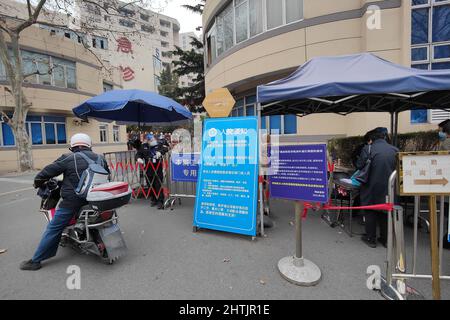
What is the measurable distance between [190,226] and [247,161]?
1.78 meters

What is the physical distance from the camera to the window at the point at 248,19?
873 cm

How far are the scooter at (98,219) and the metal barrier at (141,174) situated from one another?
2.65 m

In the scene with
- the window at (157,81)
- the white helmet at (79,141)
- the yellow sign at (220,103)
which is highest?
the window at (157,81)

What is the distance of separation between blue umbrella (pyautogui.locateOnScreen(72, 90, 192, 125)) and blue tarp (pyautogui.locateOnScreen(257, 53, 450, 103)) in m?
2.99

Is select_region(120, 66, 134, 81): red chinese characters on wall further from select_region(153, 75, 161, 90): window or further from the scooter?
the scooter

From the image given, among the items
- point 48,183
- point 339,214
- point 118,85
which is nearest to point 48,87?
point 118,85

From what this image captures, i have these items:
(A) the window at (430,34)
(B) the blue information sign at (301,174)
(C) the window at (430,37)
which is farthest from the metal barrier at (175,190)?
(A) the window at (430,34)

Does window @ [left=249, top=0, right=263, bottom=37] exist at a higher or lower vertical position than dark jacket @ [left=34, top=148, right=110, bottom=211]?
higher

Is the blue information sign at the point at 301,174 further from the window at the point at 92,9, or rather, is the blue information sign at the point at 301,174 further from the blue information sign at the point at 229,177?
the window at the point at 92,9

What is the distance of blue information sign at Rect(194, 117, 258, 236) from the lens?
3881mm

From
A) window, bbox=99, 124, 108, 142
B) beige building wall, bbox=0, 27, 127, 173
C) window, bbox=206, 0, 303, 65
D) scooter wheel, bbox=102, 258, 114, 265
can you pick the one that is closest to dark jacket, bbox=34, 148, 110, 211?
scooter wheel, bbox=102, 258, 114, 265

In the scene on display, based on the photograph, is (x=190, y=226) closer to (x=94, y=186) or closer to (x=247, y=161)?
(x=247, y=161)

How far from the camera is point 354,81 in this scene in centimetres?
326

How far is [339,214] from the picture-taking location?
470cm
